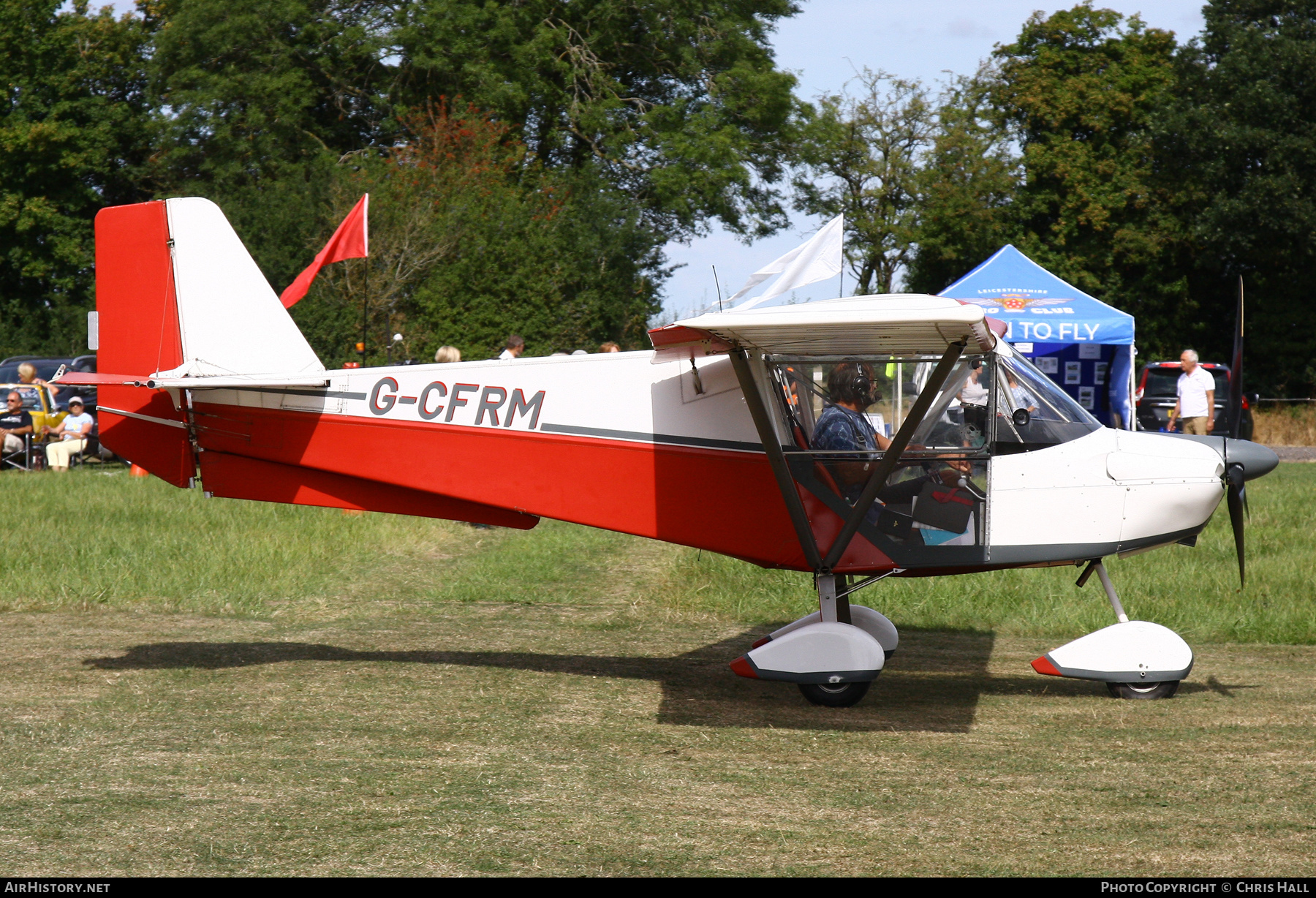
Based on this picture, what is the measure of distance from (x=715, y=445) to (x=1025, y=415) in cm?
176

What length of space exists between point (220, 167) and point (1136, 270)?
3005 centimetres

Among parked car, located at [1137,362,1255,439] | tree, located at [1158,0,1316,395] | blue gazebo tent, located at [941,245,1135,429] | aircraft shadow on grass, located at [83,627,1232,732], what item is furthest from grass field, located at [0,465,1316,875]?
tree, located at [1158,0,1316,395]

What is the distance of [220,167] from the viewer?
111ft

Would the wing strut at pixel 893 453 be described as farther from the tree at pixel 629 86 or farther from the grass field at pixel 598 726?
the tree at pixel 629 86

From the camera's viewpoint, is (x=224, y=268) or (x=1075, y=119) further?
(x=1075, y=119)

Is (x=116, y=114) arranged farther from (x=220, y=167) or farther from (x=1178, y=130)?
(x=1178, y=130)

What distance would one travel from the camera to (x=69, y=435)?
65.1ft

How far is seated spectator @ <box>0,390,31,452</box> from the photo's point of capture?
18984 millimetres

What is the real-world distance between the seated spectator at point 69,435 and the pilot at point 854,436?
16.4 meters

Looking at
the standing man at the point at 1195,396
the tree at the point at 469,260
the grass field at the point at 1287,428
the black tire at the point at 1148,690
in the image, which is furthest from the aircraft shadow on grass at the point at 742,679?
the grass field at the point at 1287,428

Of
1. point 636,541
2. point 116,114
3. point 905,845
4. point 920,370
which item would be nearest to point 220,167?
point 116,114

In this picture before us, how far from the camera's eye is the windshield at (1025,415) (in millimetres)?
6426

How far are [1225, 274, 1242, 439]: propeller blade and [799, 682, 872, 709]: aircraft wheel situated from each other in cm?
255

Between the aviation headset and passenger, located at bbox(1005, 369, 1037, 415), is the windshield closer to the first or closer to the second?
passenger, located at bbox(1005, 369, 1037, 415)
